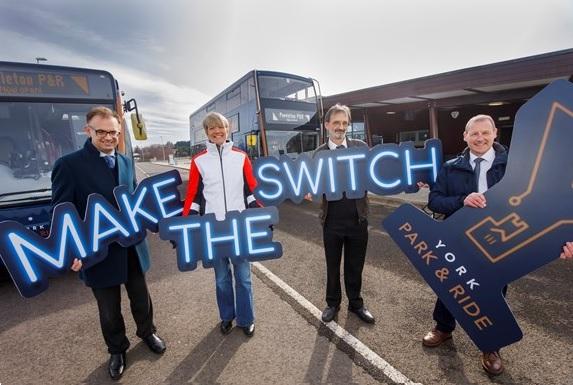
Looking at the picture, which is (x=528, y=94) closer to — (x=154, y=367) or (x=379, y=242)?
(x=379, y=242)

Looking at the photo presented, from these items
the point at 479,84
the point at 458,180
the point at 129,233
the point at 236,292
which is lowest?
the point at 236,292

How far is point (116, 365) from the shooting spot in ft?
7.61

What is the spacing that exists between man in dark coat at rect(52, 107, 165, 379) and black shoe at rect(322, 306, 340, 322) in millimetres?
1567

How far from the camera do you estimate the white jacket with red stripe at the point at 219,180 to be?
2.41 meters

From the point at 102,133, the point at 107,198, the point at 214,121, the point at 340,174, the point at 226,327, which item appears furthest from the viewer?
the point at 226,327

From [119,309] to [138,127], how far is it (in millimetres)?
3701

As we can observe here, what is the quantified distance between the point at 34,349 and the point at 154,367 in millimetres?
1339

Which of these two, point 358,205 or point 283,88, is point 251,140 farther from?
point 358,205

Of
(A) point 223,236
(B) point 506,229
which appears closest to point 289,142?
(A) point 223,236

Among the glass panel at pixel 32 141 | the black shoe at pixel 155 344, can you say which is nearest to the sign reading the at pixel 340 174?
the black shoe at pixel 155 344

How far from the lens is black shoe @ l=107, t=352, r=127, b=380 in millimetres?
2278

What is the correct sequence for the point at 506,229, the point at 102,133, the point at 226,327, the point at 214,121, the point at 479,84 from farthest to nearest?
the point at 479,84 < the point at 226,327 < the point at 214,121 < the point at 102,133 < the point at 506,229

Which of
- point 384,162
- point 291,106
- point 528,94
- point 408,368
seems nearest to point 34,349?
point 408,368

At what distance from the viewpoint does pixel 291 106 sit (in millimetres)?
8758
